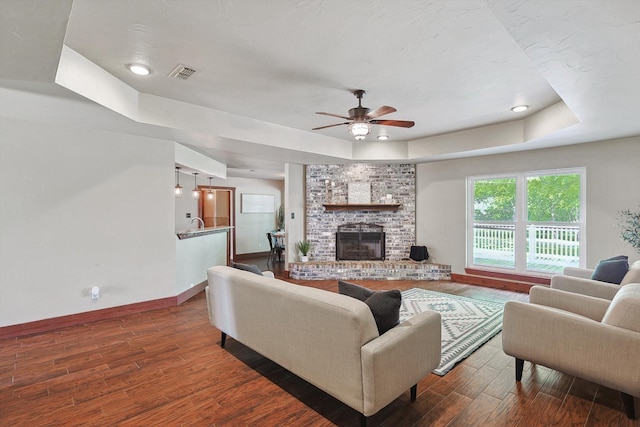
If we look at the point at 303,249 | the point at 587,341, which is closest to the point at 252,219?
the point at 303,249

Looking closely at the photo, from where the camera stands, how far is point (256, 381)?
2.46 metres

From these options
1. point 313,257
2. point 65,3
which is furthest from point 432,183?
point 65,3

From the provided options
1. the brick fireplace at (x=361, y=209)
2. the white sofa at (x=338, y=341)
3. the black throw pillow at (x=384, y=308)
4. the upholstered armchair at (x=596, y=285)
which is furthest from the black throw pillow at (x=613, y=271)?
the brick fireplace at (x=361, y=209)

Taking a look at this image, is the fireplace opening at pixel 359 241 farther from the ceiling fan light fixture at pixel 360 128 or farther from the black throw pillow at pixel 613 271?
the black throw pillow at pixel 613 271

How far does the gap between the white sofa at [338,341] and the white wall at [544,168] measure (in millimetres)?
4031

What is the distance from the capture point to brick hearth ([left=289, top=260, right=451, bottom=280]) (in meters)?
6.14

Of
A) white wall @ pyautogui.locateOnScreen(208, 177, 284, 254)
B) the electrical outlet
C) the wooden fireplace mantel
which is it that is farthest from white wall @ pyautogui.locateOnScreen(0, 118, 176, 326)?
white wall @ pyautogui.locateOnScreen(208, 177, 284, 254)

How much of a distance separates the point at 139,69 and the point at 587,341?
4.15 m

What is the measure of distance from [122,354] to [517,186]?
6.25 m

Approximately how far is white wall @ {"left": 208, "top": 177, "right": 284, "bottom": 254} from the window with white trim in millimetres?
5836

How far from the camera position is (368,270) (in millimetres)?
6195

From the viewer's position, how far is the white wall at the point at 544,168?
434 cm

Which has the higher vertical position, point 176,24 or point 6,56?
point 176,24

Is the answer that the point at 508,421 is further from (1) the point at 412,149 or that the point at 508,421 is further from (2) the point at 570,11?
(1) the point at 412,149
